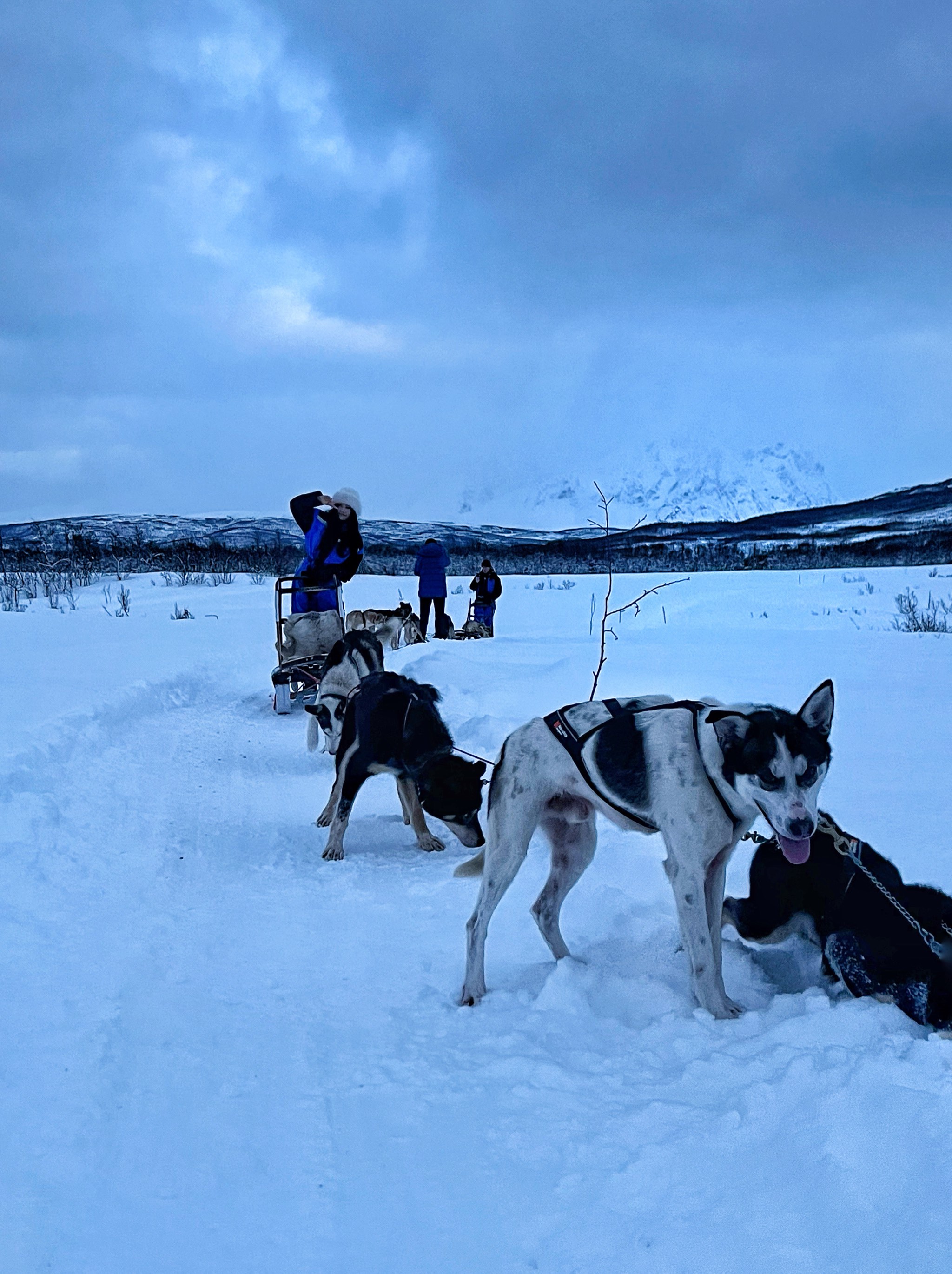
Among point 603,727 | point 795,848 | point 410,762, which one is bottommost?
point 410,762

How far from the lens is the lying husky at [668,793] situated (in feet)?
8.31

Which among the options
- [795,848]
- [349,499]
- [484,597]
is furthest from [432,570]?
[795,848]

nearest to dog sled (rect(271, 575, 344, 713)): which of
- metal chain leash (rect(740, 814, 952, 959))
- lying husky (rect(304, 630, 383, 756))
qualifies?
lying husky (rect(304, 630, 383, 756))

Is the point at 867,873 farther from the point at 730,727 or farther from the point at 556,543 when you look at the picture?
the point at 556,543

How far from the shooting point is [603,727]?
2.95m

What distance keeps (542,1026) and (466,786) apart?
1.83 meters

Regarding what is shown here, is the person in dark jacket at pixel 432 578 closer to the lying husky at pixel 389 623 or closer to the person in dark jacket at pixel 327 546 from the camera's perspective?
the lying husky at pixel 389 623

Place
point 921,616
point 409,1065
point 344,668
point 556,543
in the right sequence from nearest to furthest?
point 409,1065, point 344,668, point 921,616, point 556,543

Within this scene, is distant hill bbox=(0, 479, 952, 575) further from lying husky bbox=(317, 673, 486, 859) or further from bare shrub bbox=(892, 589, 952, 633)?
bare shrub bbox=(892, 589, 952, 633)

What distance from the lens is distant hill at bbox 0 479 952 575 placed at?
28.4 m

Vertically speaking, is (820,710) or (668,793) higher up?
(820,710)

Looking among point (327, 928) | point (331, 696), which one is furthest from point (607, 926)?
point (331, 696)

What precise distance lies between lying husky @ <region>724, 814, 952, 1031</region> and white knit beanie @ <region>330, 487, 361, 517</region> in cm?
606

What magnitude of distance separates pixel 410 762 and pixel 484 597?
10.9m
